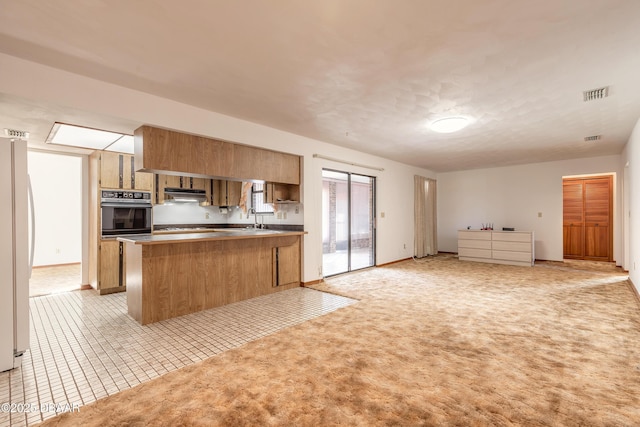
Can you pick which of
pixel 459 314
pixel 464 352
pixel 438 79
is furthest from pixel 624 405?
pixel 438 79

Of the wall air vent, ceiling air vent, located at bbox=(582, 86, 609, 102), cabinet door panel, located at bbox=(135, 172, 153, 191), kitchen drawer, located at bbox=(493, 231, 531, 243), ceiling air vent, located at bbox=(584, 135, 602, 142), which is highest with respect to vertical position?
ceiling air vent, located at bbox=(584, 135, 602, 142)

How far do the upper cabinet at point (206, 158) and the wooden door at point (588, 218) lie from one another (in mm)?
7417

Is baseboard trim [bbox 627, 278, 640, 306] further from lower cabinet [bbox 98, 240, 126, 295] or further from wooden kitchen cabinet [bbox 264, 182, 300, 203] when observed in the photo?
lower cabinet [bbox 98, 240, 126, 295]

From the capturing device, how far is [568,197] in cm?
771

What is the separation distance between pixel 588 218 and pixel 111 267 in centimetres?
1050

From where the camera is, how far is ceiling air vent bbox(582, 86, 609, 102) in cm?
316

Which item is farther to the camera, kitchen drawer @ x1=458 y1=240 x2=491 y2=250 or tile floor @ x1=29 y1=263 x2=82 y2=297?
kitchen drawer @ x1=458 y1=240 x2=491 y2=250

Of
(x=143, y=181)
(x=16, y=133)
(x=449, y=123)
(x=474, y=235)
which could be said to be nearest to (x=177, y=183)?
(x=143, y=181)

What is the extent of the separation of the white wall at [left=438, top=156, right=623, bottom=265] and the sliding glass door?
119 inches

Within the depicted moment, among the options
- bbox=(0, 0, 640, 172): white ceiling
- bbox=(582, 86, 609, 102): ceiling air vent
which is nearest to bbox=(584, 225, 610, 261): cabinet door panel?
bbox=(0, 0, 640, 172): white ceiling

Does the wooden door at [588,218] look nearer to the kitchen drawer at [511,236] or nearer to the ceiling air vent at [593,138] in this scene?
the kitchen drawer at [511,236]

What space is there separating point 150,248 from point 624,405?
4185 mm

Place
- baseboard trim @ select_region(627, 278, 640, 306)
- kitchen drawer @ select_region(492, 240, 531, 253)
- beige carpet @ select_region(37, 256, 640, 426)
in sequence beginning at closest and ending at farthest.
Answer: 1. beige carpet @ select_region(37, 256, 640, 426)
2. baseboard trim @ select_region(627, 278, 640, 306)
3. kitchen drawer @ select_region(492, 240, 531, 253)

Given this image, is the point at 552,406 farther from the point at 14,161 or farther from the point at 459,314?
the point at 14,161
